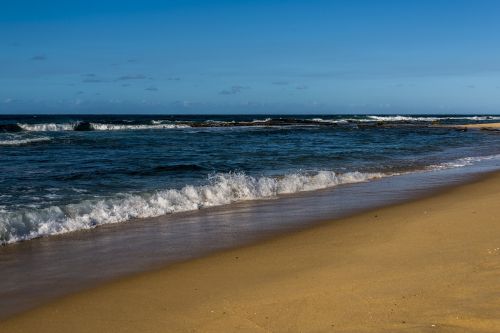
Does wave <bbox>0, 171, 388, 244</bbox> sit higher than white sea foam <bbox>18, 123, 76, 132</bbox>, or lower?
lower

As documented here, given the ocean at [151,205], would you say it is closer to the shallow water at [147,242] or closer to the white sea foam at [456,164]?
the shallow water at [147,242]

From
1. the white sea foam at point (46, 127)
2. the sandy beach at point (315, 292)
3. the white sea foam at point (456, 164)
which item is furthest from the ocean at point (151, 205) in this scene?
the white sea foam at point (46, 127)

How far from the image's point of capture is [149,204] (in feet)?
30.8

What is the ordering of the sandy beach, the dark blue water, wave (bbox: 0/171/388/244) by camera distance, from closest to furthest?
the sandy beach
wave (bbox: 0/171/388/244)
the dark blue water

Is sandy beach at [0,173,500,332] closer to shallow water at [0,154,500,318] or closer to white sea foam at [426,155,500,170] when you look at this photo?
shallow water at [0,154,500,318]

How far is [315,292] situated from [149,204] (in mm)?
5575

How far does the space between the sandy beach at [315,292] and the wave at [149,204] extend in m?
2.88

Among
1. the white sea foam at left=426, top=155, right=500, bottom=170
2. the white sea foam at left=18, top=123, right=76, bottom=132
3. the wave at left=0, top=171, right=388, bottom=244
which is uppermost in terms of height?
the white sea foam at left=18, top=123, right=76, bottom=132

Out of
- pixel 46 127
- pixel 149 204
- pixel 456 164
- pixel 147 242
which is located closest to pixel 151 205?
pixel 149 204

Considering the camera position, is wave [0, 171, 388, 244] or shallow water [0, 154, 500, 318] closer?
shallow water [0, 154, 500, 318]

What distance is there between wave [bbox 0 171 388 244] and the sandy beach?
2.88 meters

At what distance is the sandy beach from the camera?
3.73 metres

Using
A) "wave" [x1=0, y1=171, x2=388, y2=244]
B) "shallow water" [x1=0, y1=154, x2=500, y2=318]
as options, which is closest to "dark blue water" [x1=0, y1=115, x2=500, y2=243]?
"wave" [x1=0, y1=171, x2=388, y2=244]

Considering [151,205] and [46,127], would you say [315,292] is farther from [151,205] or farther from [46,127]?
[46,127]
